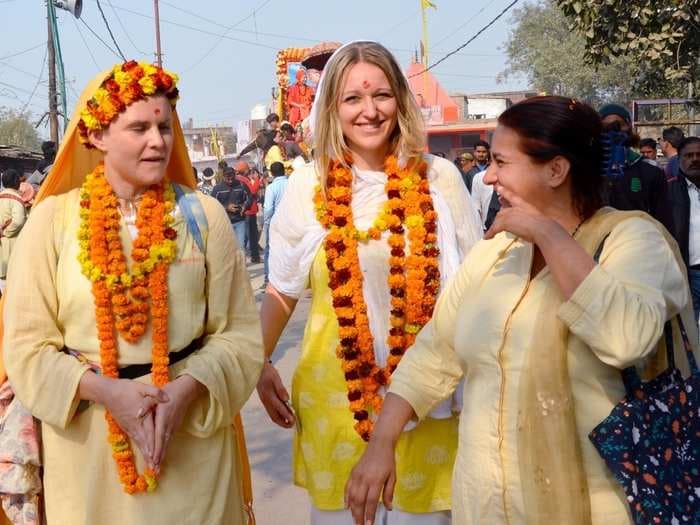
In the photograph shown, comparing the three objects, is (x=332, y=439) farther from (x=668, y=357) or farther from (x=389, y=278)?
(x=668, y=357)

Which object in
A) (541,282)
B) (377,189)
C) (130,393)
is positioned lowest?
(130,393)

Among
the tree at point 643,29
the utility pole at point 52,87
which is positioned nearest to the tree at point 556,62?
the utility pole at point 52,87

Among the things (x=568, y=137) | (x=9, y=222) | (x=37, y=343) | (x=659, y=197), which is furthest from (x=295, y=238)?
(x=9, y=222)

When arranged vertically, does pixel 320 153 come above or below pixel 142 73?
below

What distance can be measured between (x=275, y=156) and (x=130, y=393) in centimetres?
1274

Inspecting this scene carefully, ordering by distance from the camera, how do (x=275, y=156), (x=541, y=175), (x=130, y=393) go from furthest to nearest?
(x=275, y=156) → (x=130, y=393) → (x=541, y=175)

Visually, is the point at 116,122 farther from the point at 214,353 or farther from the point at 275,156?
the point at 275,156

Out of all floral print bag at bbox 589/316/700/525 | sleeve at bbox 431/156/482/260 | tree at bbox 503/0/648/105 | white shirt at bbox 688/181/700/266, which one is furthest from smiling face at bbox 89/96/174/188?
tree at bbox 503/0/648/105

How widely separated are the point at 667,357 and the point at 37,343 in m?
1.81

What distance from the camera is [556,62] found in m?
53.2

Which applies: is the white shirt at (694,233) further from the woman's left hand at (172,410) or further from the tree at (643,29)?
the woman's left hand at (172,410)

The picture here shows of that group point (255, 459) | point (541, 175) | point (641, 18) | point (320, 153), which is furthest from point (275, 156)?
point (541, 175)

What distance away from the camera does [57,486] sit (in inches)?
116

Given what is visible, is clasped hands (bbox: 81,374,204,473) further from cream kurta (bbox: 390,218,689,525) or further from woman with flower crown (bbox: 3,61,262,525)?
cream kurta (bbox: 390,218,689,525)
